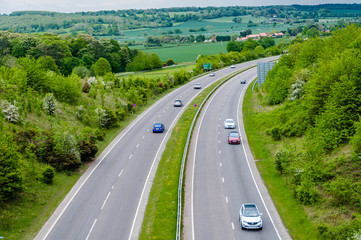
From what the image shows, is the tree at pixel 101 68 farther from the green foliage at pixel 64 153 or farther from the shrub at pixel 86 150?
the green foliage at pixel 64 153

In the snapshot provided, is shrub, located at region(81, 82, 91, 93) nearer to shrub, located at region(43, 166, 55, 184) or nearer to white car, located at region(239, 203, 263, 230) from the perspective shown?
shrub, located at region(43, 166, 55, 184)

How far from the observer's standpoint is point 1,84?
53344 millimetres

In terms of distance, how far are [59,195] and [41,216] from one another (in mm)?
4193

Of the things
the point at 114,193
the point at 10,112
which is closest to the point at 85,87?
the point at 10,112

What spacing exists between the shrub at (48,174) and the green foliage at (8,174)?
342 centimetres

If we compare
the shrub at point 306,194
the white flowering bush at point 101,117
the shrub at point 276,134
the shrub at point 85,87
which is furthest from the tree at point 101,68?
the shrub at point 306,194

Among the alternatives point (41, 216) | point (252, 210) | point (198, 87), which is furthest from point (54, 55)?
point (252, 210)

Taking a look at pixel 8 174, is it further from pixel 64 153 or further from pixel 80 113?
pixel 80 113

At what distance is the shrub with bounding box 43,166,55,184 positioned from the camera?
120ft

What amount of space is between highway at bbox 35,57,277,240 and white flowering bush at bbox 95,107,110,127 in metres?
3.48

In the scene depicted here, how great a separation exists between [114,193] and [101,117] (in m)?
23.9

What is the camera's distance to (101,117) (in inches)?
2256

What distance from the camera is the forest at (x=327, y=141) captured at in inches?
1174

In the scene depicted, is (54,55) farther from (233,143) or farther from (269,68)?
(233,143)
